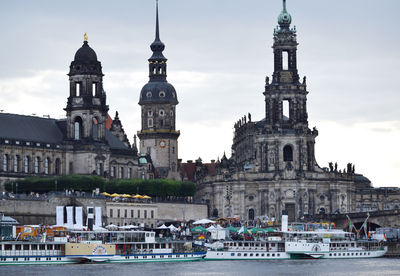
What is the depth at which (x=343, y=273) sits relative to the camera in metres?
130

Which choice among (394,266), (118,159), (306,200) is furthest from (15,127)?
(394,266)

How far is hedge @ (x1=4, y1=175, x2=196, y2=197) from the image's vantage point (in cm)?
17588

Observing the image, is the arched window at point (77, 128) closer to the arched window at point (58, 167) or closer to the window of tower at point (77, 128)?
the window of tower at point (77, 128)

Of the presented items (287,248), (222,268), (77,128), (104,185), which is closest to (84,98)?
(77,128)

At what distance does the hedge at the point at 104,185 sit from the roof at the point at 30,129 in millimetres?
7125

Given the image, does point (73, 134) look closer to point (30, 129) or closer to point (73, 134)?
point (73, 134)

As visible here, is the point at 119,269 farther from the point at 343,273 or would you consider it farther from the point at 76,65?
the point at 76,65

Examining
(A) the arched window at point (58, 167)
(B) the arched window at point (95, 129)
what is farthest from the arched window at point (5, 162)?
(B) the arched window at point (95, 129)

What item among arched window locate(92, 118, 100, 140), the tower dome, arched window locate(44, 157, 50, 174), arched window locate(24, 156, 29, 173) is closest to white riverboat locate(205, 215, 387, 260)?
arched window locate(24, 156, 29, 173)

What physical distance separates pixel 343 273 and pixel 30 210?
1799 inches

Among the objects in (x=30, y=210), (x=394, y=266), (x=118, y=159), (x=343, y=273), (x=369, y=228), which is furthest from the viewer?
(x=118, y=159)

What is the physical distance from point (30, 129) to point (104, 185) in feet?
43.5

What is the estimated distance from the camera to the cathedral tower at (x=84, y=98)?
18562cm

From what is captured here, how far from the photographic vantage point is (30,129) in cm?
18475
